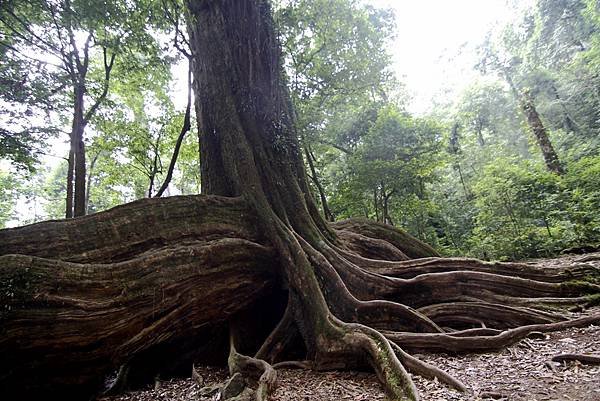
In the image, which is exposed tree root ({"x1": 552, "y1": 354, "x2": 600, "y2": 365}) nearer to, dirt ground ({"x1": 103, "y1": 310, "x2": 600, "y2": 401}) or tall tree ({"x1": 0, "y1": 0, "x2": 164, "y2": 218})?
dirt ground ({"x1": 103, "y1": 310, "x2": 600, "y2": 401})

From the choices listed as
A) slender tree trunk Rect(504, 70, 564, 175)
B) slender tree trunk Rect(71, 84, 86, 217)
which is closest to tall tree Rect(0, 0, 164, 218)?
slender tree trunk Rect(71, 84, 86, 217)

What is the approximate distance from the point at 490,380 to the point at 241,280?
2915mm

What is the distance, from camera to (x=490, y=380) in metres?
2.57

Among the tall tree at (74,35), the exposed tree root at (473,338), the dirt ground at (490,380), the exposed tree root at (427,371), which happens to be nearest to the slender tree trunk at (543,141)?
the exposed tree root at (473,338)

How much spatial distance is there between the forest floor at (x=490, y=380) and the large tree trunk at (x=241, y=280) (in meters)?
0.14

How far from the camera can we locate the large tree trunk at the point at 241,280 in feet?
9.13

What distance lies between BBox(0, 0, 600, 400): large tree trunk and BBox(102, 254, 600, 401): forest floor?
138 mm

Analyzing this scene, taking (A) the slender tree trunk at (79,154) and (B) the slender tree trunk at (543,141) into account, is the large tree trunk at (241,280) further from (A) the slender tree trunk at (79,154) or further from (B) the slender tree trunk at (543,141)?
(B) the slender tree trunk at (543,141)

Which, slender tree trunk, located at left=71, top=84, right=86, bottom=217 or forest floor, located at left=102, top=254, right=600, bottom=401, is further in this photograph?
slender tree trunk, located at left=71, top=84, right=86, bottom=217

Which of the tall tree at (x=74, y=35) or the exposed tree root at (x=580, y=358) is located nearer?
the exposed tree root at (x=580, y=358)

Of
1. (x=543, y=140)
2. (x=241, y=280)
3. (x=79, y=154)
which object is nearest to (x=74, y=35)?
(x=79, y=154)

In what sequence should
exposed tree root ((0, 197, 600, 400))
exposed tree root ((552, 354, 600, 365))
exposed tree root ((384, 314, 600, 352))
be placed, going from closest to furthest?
1. exposed tree root ((552, 354, 600, 365))
2. exposed tree root ((0, 197, 600, 400))
3. exposed tree root ((384, 314, 600, 352))

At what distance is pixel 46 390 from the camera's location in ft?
9.36

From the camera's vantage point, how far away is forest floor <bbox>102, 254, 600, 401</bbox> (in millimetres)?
2293
